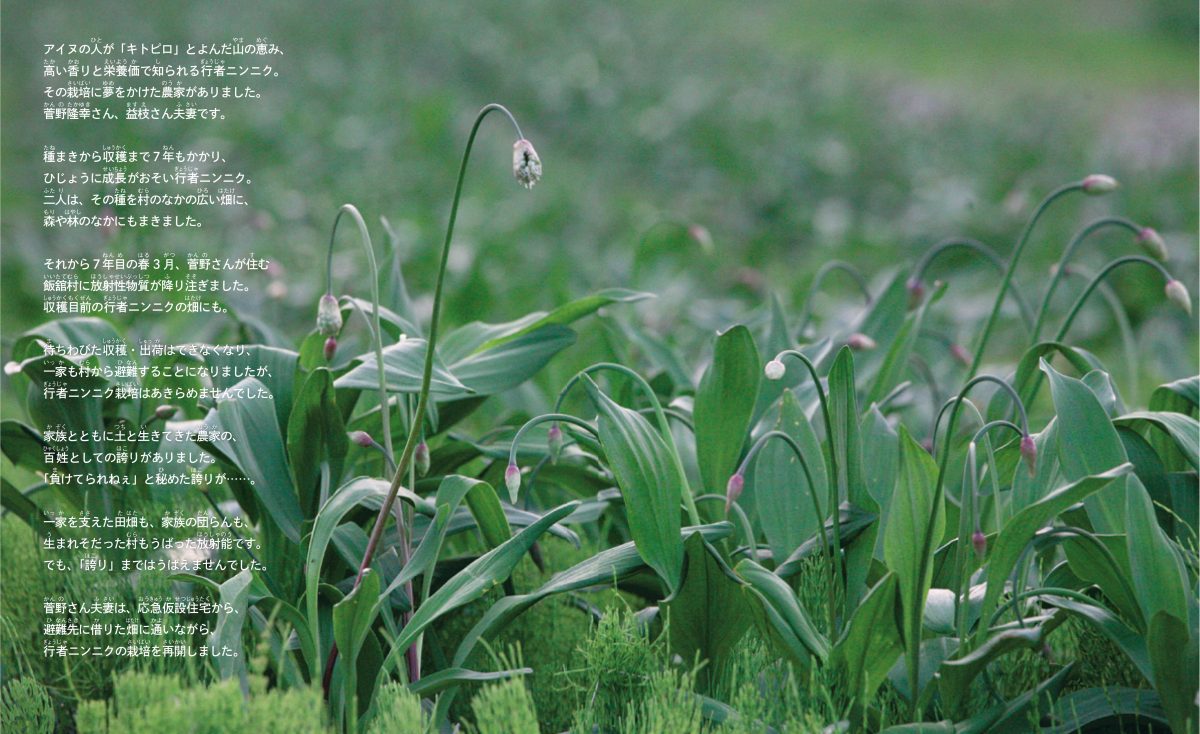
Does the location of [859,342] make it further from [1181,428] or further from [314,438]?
[314,438]

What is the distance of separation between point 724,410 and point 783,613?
532 millimetres

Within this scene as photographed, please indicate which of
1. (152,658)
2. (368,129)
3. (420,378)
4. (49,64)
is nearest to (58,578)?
(152,658)

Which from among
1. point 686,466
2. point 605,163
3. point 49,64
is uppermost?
point 605,163

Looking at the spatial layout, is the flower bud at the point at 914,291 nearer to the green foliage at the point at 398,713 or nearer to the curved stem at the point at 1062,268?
the curved stem at the point at 1062,268

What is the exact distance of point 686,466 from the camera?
7.93 feet

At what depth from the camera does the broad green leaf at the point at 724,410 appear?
205cm

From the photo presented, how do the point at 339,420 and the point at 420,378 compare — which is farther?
the point at 339,420

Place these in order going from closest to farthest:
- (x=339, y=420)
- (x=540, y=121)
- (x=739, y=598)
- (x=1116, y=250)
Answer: (x=739, y=598), (x=339, y=420), (x=1116, y=250), (x=540, y=121)

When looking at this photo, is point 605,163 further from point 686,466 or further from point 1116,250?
point 686,466

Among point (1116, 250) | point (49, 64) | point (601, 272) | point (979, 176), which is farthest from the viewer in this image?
point (979, 176)

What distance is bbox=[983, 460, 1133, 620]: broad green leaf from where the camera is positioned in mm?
1448

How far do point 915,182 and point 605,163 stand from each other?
94.4 inches

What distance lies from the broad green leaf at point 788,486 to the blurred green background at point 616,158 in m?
1.41

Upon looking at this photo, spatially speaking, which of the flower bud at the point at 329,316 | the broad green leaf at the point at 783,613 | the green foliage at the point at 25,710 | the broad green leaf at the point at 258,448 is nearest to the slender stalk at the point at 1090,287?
the broad green leaf at the point at 783,613
